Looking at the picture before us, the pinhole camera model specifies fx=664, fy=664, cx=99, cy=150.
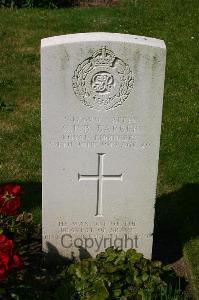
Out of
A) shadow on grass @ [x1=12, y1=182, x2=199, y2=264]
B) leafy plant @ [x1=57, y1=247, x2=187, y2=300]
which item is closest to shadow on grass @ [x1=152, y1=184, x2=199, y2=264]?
shadow on grass @ [x1=12, y1=182, x2=199, y2=264]

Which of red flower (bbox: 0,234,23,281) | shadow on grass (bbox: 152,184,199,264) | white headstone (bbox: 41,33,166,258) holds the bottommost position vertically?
shadow on grass (bbox: 152,184,199,264)

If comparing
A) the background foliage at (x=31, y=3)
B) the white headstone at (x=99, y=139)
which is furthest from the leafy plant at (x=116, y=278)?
the background foliage at (x=31, y=3)

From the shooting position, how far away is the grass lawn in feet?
19.6

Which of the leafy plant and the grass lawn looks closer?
the leafy plant

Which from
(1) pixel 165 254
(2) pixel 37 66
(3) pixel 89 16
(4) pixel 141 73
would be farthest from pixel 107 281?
(3) pixel 89 16

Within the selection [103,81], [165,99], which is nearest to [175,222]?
[103,81]

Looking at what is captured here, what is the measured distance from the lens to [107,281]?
457 cm

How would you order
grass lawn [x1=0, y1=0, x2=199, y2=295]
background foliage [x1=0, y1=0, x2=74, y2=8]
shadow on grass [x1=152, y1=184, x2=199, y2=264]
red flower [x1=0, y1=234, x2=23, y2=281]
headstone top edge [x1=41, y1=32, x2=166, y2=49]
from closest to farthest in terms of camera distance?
red flower [x1=0, y1=234, x2=23, y2=281], headstone top edge [x1=41, y1=32, x2=166, y2=49], shadow on grass [x1=152, y1=184, x2=199, y2=264], grass lawn [x1=0, y1=0, x2=199, y2=295], background foliage [x1=0, y1=0, x2=74, y2=8]

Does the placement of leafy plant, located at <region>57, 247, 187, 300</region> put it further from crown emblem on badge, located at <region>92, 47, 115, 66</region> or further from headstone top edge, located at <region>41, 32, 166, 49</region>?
headstone top edge, located at <region>41, 32, 166, 49</region>

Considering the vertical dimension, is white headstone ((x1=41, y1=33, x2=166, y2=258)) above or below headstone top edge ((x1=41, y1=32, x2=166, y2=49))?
below

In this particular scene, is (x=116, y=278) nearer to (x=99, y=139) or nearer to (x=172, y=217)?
(x=99, y=139)

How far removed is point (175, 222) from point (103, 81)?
69.9 inches

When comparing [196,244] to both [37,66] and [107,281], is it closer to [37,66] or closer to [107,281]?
[107,281]

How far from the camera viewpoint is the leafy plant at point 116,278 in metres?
4.53
